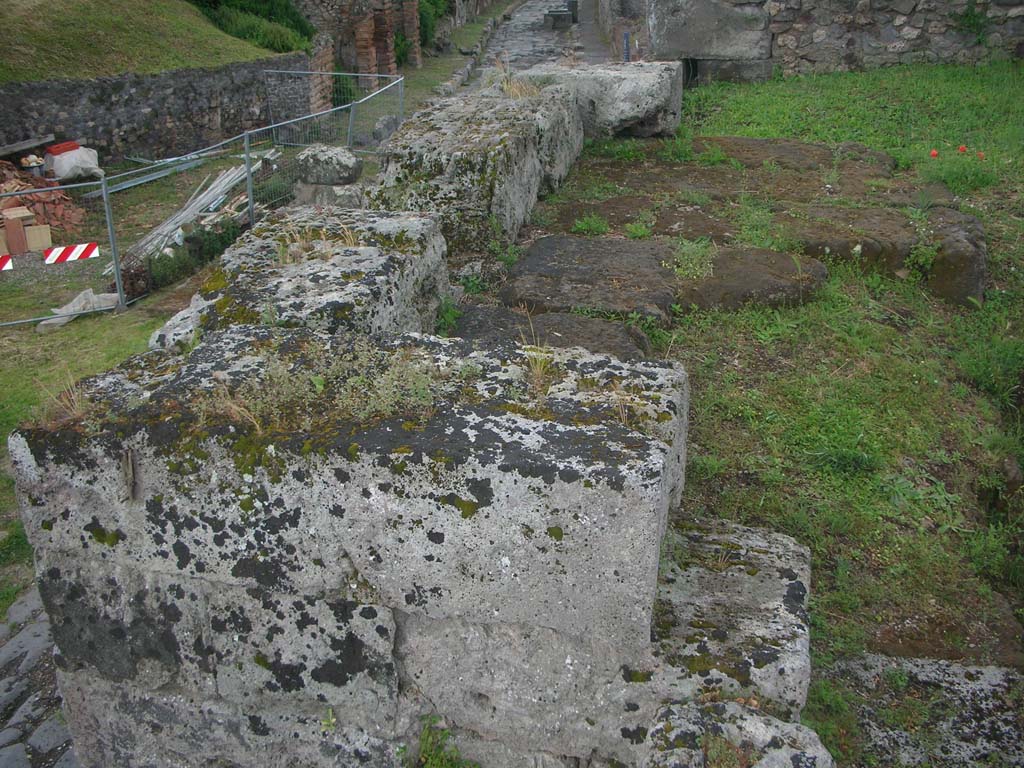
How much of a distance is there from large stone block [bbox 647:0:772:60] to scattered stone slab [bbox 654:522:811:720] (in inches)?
337

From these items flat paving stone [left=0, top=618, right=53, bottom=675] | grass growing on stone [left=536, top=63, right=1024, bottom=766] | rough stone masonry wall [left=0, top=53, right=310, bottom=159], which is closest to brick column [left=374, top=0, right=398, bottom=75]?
rough stone masonry wall [left=0, top=53, right=310, bottom=159]

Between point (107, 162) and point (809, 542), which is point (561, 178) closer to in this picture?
point (809, 542)

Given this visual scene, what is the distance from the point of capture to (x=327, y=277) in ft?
11.2

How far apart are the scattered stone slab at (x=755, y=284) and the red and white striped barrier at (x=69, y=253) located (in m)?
7.02

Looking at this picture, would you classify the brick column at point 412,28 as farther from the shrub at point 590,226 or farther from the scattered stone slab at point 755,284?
the scattered stone slab at point 755,284

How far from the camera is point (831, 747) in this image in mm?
2783

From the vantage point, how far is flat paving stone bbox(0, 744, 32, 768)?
330 centimetres

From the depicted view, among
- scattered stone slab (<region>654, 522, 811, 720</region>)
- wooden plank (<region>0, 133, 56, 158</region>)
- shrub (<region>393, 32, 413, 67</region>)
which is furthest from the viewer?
shrub (<region>393, 32, 413, 67</region>)

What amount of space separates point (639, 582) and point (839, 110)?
25.1 ft

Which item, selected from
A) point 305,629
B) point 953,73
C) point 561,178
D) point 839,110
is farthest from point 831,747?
point 953,73

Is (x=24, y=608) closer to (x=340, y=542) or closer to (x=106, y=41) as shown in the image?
(x=340, y=542)

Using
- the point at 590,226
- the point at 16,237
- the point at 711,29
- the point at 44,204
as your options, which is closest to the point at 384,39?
the point at 44,204

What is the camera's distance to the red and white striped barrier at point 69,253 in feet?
31.6

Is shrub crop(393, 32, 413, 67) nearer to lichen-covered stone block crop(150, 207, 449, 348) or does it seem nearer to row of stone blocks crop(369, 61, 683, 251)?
row of stone blocks crop(369, 61, 683, 251)
